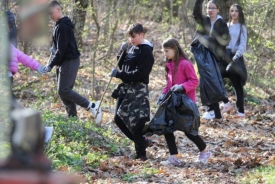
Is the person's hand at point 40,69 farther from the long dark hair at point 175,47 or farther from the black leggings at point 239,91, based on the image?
the black leggings at point 239,91

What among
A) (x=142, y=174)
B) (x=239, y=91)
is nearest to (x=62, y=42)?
(x=142, y=174)

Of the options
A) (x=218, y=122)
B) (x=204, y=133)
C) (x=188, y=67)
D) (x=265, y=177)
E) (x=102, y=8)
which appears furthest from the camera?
(x=102, y=8)

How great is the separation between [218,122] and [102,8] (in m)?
9.62

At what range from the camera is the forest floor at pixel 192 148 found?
21.4 ft

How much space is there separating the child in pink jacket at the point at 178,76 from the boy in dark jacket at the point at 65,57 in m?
1.99

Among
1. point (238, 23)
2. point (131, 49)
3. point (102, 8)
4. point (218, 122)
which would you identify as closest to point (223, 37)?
point (238, 23)

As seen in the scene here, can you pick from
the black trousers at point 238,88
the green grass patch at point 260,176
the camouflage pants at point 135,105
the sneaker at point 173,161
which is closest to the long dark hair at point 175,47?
the camouflage pants at point 135,105

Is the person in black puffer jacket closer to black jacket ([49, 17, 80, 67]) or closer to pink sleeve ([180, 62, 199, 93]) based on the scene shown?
black jacket ([49, 17, 80, 67])

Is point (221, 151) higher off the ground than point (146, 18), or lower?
lower

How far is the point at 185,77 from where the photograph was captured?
288 inches

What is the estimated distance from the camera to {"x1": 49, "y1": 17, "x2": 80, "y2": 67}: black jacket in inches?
340

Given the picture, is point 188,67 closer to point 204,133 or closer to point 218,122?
point 204,133

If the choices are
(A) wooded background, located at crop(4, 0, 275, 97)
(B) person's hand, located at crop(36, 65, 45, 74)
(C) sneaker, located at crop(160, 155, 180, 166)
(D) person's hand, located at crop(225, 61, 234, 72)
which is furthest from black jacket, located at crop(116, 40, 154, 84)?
(D) person's hand, located at crop(225, 61, 234, 72)

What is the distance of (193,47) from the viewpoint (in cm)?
1005
